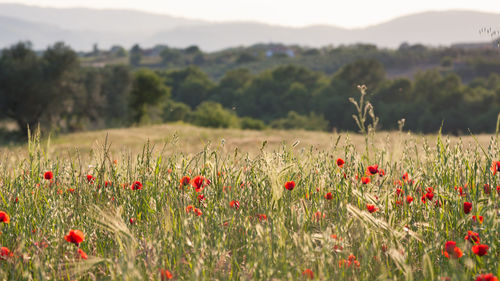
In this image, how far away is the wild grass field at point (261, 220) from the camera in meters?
2.36

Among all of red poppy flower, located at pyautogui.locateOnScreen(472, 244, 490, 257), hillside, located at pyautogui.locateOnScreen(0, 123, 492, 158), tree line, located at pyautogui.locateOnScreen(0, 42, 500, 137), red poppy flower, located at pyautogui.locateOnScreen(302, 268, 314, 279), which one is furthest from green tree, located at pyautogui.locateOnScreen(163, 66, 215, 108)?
red poppy flower, located at pyautogui.locateOnScreen(472, 244, 490, 257)

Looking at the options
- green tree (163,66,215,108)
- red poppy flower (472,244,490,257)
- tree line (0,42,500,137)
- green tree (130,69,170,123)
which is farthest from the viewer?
green tree (163,66,215,108)

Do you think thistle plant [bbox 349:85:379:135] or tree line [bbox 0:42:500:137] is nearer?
thistle plant [bbox 349:85:379:135]

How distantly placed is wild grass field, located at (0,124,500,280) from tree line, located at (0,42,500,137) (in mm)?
28793

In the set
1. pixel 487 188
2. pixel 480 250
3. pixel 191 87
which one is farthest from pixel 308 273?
pixel 191 87

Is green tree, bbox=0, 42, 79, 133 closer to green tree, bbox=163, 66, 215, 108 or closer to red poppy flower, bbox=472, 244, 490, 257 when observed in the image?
red poppy flower, bbox=472, 244, 490, 257

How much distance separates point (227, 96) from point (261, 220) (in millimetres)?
99161

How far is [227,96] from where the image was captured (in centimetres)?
10156

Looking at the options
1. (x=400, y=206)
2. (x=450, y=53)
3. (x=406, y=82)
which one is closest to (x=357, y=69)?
(x=406, y=82)

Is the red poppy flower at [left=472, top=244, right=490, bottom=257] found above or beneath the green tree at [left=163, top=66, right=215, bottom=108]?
beneath

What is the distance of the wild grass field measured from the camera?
236cm

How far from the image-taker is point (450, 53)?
107m

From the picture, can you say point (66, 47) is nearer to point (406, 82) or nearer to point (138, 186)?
point (138, 186)

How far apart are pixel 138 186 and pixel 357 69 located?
8824 centimetres
